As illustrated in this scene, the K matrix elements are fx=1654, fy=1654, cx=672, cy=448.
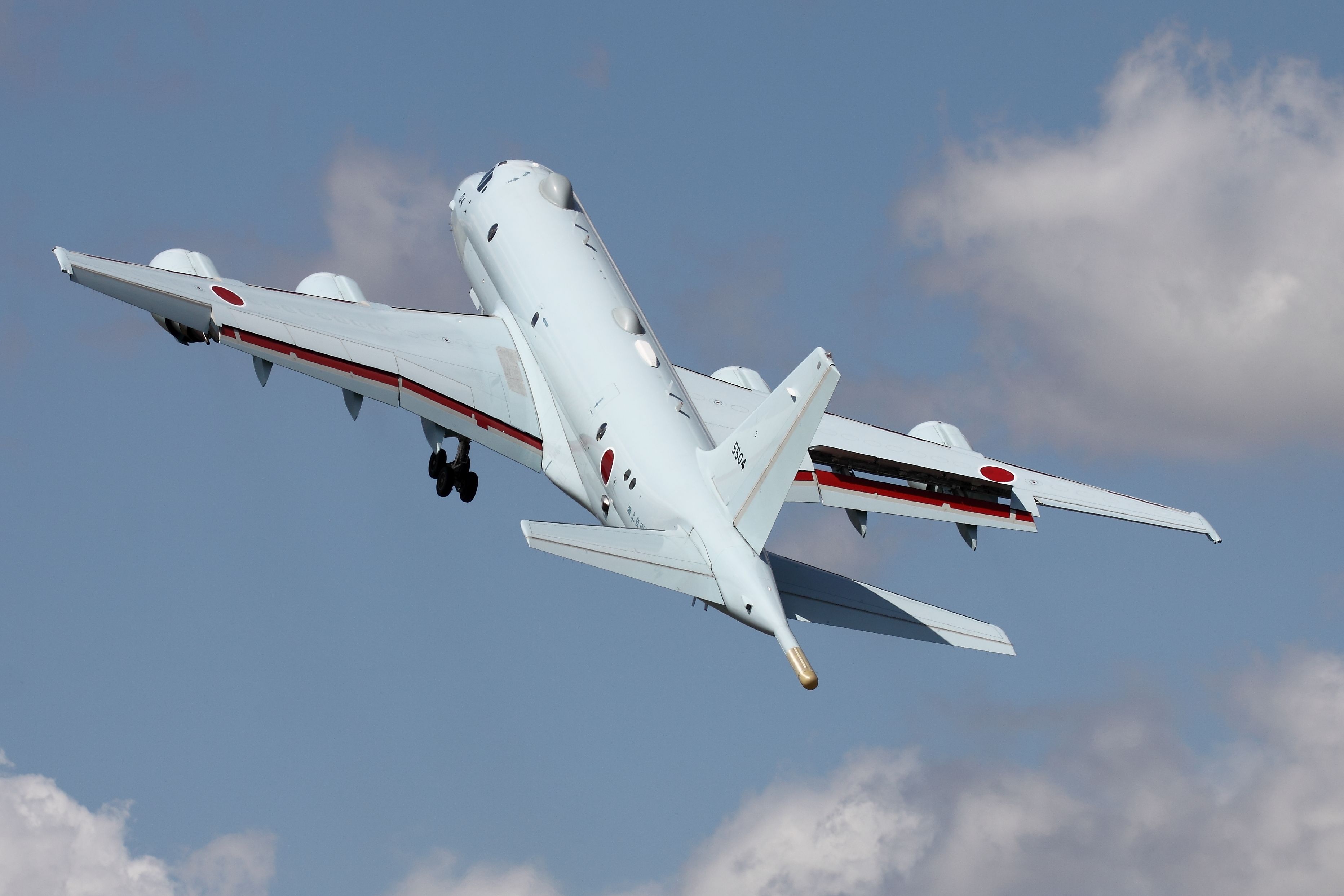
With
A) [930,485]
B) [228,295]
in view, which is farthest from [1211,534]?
[228,295]

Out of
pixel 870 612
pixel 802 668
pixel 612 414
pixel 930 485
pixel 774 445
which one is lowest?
pixel 802 668

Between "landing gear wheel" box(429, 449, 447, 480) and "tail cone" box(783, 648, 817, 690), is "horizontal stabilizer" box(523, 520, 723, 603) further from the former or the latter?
"landing gear wheel" box(429, 449, 447, 480)

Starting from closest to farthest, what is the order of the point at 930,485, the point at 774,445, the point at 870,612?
the point at 774,445 < the point at 870,612 < the point at 930,485

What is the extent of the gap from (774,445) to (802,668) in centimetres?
475

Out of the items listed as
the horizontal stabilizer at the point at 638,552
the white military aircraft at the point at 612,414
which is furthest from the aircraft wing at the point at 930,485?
the horizontal stabilizer at the point at 638,552

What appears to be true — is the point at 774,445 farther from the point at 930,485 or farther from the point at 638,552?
the point at 930,485

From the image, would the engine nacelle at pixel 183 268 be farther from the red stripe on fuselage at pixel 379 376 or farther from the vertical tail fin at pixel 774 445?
the vertical tail fin at pixel 774 445

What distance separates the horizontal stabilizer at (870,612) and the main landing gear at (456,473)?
11.8 m

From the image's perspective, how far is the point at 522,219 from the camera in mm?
43781

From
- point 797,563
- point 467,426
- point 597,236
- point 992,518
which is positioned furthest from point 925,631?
point 597,236

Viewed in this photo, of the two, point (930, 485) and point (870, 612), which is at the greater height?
point (930, 485)

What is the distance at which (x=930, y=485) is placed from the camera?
40156 millimetres

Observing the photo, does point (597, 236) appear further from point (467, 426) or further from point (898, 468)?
point (898, 468)

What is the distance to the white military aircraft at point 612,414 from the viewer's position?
31.4m
